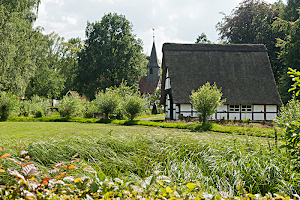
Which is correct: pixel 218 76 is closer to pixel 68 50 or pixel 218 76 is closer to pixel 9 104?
pixel 9 104

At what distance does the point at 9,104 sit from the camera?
51.5ft

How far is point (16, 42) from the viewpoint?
2170 centimetres

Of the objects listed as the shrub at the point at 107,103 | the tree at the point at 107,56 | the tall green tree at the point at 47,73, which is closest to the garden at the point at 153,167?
the shrub at the point at 107,103

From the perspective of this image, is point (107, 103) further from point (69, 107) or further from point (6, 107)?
point (6, 107)

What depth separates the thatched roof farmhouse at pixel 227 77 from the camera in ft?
57.4

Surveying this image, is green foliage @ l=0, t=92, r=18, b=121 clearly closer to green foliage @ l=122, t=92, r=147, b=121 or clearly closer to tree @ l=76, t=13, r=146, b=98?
green foliage @ l=122, t=92, r=147, b=121

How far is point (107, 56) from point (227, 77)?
51.8 feet

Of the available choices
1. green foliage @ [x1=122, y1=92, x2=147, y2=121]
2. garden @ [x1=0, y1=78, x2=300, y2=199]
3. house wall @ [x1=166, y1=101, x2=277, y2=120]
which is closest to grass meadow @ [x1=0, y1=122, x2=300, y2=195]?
garden @ [x1=0, y1=78, x2=300, y2=199]

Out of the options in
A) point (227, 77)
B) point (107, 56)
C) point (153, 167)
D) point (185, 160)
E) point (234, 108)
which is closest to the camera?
point (153, 167)

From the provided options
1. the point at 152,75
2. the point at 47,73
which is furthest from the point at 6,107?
the point at 152,75

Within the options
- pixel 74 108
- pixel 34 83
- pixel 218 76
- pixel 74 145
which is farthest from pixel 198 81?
pixel 34 83

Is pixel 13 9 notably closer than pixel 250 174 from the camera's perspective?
No

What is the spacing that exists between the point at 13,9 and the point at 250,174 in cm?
2410

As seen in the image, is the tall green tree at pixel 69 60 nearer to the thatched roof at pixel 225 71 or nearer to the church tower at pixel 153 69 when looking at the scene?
the church tower at pixel 153 69
